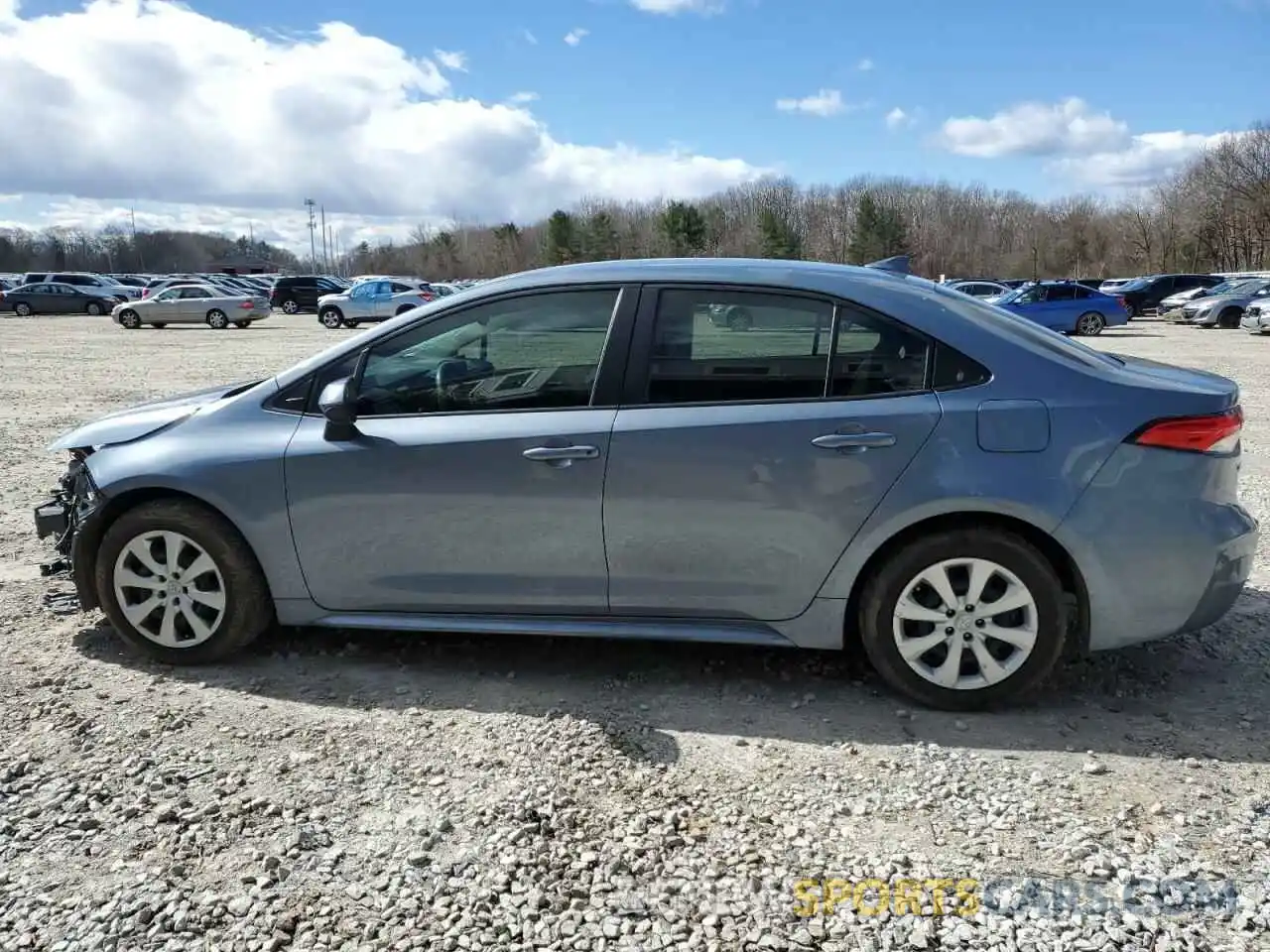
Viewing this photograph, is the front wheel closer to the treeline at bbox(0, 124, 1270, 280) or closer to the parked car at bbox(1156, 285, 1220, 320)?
the parked car at bbox(1156, 285, 1220, 320)

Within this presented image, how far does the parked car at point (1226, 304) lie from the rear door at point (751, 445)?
3196cm

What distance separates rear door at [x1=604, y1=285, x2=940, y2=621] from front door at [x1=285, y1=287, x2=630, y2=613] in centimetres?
14

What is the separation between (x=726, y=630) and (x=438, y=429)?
1397 millimetres

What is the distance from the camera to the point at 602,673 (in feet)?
13.4

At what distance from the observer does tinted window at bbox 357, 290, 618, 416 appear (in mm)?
3863

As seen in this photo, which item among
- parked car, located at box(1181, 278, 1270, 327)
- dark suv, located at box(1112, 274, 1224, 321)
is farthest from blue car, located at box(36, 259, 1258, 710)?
dark suv, located at box(1112, 274, 1224, 321)

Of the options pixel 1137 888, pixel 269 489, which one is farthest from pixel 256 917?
pixel 1137 888

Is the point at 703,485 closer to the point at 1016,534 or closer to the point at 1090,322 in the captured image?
the point at 1016,534

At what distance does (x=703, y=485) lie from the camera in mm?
3602

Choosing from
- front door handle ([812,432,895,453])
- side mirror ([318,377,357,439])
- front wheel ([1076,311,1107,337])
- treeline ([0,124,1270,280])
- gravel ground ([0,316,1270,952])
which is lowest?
gravel ground ([0,316,1270,952])

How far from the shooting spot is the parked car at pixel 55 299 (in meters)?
40.8

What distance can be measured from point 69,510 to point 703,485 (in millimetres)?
2918

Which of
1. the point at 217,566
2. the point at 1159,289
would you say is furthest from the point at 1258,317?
the point at 217,566

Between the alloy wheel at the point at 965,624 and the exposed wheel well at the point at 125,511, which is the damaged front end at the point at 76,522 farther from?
the alloy wheel at the point at 965,624
